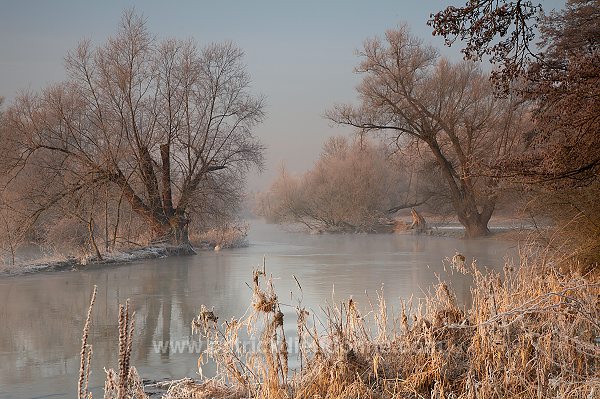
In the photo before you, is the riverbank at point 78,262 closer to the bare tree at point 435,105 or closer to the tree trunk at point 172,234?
the tree trunk at point 172,234

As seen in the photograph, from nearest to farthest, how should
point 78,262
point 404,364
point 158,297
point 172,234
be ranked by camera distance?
point 404,364, point 158,297, point 78,262, point 172,234

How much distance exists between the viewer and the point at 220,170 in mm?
25547

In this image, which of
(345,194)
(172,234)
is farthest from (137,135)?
(345,194)

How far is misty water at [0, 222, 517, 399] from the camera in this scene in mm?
7273

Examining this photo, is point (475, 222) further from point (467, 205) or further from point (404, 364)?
point (404, 364)

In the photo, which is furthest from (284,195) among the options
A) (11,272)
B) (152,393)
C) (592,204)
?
(152,393)

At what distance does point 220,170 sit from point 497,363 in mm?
20736

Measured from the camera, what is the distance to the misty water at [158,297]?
7.27 meters

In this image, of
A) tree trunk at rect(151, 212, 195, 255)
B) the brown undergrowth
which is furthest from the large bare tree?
the brown undergrowth

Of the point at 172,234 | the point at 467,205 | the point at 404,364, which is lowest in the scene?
the point at 404,364

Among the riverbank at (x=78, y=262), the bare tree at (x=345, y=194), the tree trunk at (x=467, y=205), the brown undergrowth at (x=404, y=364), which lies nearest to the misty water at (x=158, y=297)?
the riverbank at (x=78, y=262)

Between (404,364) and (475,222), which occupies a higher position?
(475,222)

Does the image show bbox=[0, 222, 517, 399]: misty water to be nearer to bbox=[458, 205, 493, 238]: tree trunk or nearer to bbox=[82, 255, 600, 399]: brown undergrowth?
bbox=[82, 255, 600, 399]: brown undergrowth

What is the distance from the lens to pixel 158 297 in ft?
41.7
